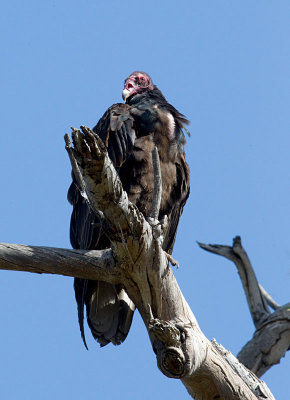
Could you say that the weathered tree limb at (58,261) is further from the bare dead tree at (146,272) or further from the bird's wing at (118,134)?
the bird's wing at (118,134)

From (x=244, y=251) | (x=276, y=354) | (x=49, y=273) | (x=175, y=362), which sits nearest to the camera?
(x=175, y=362)

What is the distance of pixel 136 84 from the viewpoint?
19.5ft

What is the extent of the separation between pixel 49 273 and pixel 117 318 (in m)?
1.12

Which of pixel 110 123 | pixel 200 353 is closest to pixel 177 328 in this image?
pixel 200 353

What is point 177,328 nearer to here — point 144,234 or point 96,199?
point 144,234

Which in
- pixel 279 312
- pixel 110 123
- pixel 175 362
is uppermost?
pixel 110 123

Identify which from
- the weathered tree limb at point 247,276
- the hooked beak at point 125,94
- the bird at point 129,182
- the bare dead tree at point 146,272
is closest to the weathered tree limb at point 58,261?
the bare dead tree at point 146,272

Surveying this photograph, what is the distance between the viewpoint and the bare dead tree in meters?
3.27

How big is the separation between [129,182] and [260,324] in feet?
8.22

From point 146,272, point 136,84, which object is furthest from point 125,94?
point 146,272

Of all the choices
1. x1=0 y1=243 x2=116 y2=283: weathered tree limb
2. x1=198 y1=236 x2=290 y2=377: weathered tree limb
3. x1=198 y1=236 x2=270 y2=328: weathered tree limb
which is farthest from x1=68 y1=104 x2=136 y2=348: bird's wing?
x1=198 y1=236 x2=270 y2=328: weathered tree limb

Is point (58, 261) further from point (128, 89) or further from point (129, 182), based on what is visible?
point (128, 89)

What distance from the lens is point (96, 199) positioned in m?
3.31

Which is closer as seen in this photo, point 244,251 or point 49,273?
point 49,273
